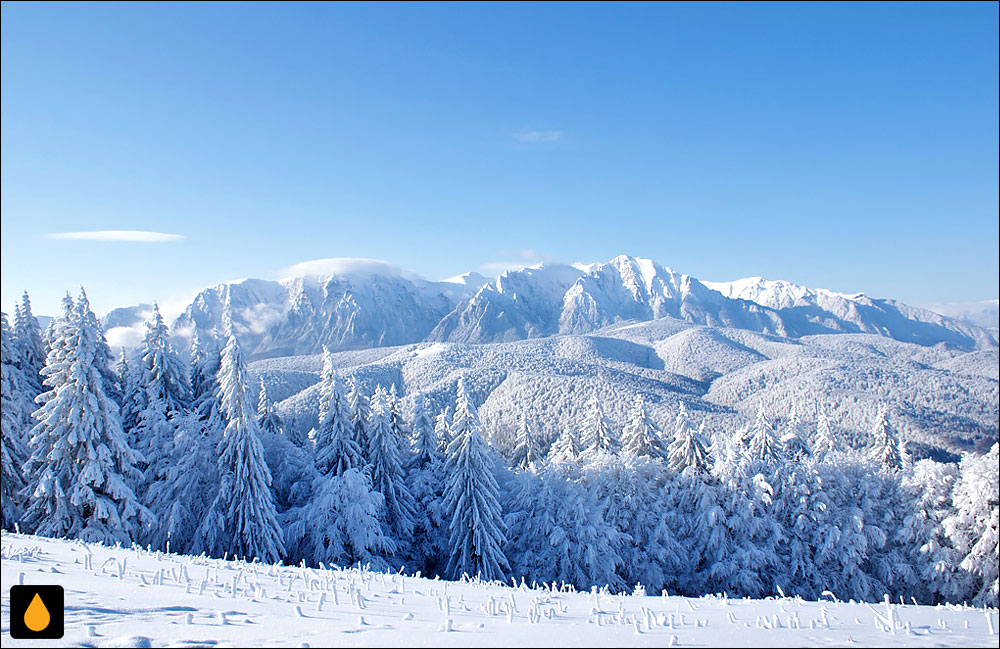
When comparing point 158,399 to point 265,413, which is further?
point 265,413

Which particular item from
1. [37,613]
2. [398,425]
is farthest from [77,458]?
[398,425]

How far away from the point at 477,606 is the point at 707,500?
23.1 meters

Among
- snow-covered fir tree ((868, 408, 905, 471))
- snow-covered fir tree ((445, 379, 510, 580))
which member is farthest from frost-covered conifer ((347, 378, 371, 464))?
snow-covered fir tree ((868, 408, 905, 471))

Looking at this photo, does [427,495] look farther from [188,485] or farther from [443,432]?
[188,485]

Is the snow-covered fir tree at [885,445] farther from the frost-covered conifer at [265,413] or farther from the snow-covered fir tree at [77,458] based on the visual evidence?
the snow-covered fir tree at [77,458]

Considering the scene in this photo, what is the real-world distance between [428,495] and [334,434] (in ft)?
22.4

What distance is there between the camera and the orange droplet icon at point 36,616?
4.84 meters

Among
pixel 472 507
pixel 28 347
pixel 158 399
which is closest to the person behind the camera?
pixel 158 399

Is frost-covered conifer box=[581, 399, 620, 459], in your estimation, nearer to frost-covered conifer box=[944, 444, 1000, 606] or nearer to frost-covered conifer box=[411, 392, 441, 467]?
frost-covered conifer box=[411, 392, 441, 467]

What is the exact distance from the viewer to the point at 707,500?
2633 cm

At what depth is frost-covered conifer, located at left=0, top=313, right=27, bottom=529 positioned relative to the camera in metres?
19.4

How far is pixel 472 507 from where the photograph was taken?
26156mm

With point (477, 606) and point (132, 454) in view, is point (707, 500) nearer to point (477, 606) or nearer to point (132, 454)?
point (477, 606)

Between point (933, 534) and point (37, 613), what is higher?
point (37, 613)
